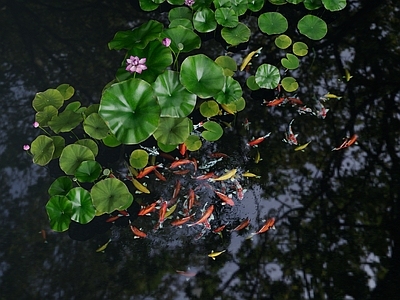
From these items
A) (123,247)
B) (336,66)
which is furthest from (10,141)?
(336,66)

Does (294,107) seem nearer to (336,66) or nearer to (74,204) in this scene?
(336,66)

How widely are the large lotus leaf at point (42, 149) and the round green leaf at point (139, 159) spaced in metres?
0.36

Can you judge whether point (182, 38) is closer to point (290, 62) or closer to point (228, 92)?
point (228, 92)

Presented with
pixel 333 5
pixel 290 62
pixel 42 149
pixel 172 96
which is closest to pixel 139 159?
pixel 172 96

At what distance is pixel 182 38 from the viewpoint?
2.00m

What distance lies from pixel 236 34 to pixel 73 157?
1.11m

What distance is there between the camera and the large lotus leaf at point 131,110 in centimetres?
165

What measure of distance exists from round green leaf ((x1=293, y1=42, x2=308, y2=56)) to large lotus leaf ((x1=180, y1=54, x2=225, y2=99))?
0.66 m

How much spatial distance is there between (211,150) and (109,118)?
57 cm

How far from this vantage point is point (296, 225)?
183 centimetres

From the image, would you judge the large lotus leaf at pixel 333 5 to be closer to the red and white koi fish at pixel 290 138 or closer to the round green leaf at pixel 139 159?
the red and white koi fish at pixel 290 138

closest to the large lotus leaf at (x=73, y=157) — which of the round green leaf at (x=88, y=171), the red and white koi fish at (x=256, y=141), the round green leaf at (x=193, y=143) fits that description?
the round green leaf at (x=88, y=171)

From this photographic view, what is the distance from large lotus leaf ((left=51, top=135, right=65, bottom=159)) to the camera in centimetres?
188

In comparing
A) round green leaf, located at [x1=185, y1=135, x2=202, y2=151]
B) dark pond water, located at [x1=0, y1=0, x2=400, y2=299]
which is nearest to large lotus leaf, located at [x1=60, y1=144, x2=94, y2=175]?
dark pond water, located at [x1=0, y1=0, x2=400, y2=299]
